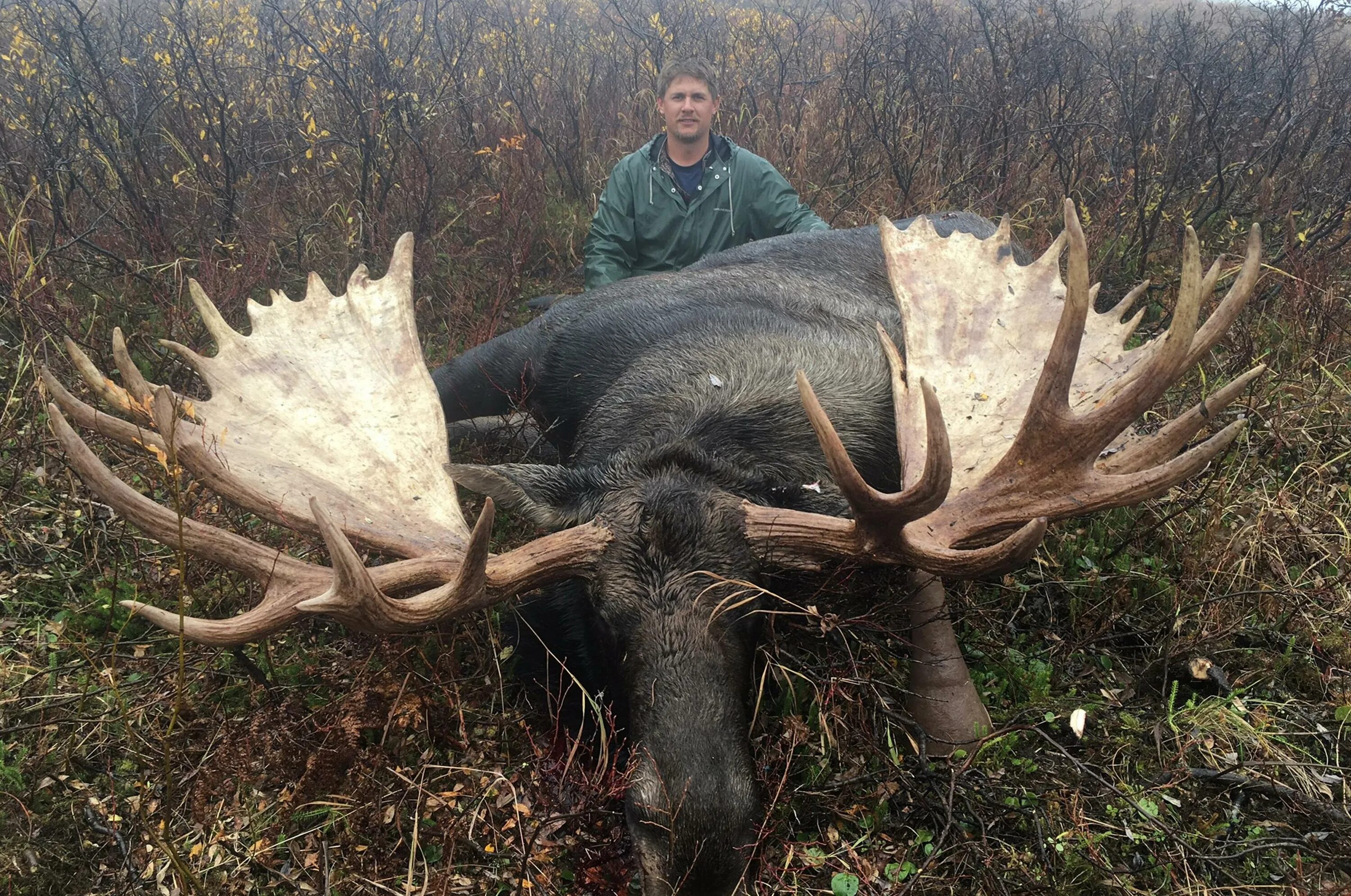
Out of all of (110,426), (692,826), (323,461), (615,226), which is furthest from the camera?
(615,226)

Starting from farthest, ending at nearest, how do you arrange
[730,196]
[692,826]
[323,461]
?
[730,196] < [323,461] < [692,826]

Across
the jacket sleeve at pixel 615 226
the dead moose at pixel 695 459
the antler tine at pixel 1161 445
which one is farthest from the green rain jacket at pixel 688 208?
the antler tine at pixel 1161 445

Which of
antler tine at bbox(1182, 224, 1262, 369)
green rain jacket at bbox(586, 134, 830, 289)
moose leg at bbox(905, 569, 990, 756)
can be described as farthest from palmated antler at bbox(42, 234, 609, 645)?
green rain jacket at bbox(586, 134, 830, 289)

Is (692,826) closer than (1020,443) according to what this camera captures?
Yes

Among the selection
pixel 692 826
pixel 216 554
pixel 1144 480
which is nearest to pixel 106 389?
pixel 216 554

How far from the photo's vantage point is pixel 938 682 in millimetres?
2811

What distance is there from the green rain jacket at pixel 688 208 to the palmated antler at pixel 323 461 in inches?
102

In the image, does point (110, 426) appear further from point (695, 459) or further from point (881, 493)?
point (881, 493)

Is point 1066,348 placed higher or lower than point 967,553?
higher

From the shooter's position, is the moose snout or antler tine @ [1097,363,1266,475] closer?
the moose snout

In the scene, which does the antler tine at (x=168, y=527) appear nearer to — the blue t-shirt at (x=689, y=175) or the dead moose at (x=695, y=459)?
the dead moose at (x=695, y=459)

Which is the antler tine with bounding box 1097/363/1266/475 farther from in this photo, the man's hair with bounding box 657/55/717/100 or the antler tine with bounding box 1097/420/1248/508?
the man's hair with bounding box 657/55/717/100

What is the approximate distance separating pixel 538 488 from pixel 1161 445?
1.87m

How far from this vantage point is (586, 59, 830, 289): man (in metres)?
5.96
